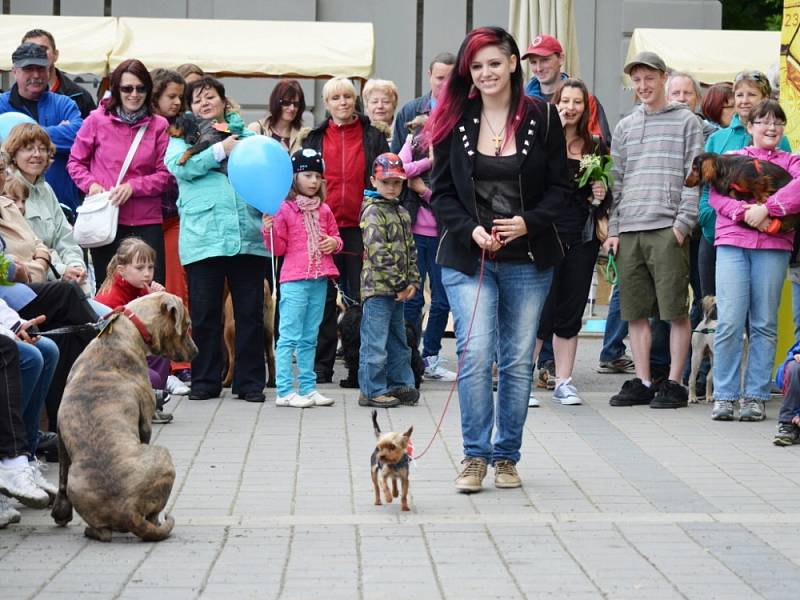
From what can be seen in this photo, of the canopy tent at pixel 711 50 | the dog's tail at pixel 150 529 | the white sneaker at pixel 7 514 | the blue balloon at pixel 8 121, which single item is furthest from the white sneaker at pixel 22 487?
the canopy tent at pixel 711 50

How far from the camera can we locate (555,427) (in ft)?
31.3

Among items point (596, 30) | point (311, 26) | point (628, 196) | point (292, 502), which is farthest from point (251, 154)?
point (596, 30)

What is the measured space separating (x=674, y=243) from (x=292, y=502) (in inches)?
164

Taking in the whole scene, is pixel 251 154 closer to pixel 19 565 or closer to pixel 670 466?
pixel 670 466

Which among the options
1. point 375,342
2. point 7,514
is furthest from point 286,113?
point 7,514

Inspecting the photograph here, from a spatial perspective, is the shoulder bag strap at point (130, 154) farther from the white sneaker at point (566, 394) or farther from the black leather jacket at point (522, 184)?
the black leather jacket at point (522, 184)

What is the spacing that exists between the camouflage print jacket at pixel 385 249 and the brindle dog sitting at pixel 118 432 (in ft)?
10.8

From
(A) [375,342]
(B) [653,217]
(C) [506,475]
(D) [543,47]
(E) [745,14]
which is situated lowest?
(C) [506,475]

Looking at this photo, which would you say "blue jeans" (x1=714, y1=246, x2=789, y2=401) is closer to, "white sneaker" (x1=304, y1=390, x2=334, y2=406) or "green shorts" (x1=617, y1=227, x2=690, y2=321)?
"green shorts" (x1=617, y1=227, x2=690, y2=321)

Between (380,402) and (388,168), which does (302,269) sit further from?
(380,402)

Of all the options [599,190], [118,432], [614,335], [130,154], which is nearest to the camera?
[118,432]

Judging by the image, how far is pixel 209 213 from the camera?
10320 mm

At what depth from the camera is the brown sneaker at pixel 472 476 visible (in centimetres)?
736

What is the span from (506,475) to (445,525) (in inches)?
37.3
